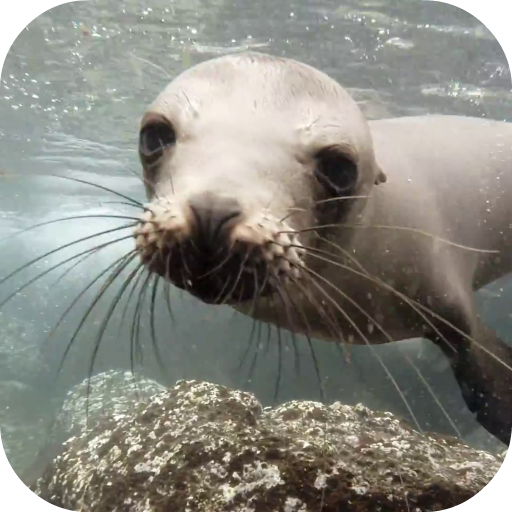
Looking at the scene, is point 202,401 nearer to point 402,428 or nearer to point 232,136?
point 402,428

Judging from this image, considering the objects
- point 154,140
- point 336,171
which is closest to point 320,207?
point 336,171

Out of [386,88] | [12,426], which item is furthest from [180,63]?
[12,426]

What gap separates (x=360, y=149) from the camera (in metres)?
2.48

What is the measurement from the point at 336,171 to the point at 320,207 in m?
0.15

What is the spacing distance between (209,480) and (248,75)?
5.71 feet

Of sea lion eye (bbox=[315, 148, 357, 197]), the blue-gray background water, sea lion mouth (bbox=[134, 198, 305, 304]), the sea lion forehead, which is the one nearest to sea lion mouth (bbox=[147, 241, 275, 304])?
sea lion mouth (bbox=[134, 198, 305, 304])

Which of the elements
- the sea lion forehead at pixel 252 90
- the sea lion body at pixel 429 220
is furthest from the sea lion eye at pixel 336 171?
the sea lion body at pixel 429 220

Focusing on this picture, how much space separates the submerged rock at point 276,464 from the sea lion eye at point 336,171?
1.13 metres

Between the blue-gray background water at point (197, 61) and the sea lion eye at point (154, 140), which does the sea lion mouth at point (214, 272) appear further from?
the blue-gray background water at point (197, 61)

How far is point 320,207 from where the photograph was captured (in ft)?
7.72

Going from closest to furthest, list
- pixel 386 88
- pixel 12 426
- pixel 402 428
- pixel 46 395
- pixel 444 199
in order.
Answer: pixel 402 428, pixel 444 199, pixel 386 88, pixel 12 426, pixel 46 395

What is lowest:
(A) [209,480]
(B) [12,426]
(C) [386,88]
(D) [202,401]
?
(A) [209,480]

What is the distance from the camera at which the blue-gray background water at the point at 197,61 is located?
7.82 meters

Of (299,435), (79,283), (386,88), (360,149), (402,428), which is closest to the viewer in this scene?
(360,149)
